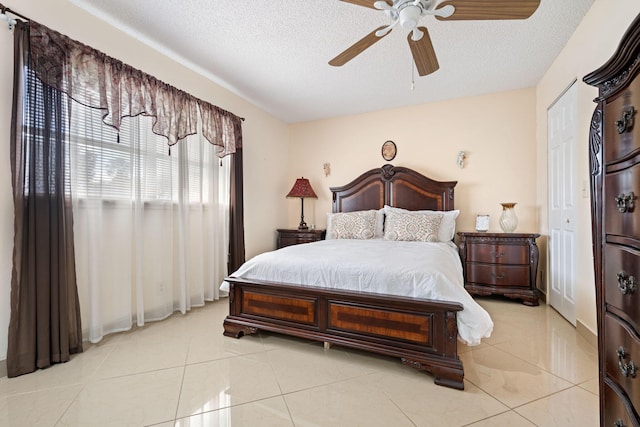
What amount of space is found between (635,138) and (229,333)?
8.41 feet

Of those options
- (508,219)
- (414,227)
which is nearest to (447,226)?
(414,227)

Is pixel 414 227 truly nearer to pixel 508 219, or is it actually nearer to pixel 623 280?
pixel 508 219

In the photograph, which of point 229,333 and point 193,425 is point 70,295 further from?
point 193,425

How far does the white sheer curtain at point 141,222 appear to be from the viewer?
219 centimetres

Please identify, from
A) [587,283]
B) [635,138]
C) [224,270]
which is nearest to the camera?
[635,138]

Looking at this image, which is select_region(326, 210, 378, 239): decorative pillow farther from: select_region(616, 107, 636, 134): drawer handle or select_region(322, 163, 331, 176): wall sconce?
select_region(616, 107, 636, 134): drawer handle

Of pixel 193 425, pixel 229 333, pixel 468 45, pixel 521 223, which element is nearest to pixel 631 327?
pixel 193 425

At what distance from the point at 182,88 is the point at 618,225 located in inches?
134

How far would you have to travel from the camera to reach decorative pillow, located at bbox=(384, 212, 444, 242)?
327 centimetres

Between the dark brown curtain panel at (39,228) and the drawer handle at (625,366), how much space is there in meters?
2.81

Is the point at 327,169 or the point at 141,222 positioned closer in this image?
the point at 141,222

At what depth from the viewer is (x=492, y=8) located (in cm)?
157

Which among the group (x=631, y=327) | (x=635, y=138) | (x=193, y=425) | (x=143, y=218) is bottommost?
(x=193, y=425)

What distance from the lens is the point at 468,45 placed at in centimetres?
263
